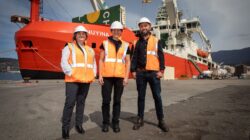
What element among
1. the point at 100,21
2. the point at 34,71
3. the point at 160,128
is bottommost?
the point at 160,128

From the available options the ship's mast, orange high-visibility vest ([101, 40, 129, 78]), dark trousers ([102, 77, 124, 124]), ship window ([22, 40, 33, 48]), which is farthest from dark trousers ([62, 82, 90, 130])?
the ship's mast

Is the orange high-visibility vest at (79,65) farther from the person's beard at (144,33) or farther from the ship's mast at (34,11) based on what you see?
the ship's mast at (34,11)

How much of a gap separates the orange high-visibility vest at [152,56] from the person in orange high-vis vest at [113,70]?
0.42 metres

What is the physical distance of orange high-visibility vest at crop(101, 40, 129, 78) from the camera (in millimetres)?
3227

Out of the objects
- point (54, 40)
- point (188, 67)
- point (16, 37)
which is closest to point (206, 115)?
point (54, 40)

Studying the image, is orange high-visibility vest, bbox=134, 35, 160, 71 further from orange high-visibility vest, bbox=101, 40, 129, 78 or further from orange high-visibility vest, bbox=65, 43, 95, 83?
orange high-visibility vest, bbox=65, 43, 95, 83

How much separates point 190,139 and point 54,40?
11.9 metres

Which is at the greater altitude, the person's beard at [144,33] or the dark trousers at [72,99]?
the person's beard at [144,33]

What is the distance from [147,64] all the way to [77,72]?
1.25m

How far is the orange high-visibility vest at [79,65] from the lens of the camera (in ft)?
9.70

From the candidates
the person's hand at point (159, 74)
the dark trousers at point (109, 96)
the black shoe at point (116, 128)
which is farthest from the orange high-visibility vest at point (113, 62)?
the black shoe at point (116, 128)

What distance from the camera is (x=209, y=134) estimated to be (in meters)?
2.83

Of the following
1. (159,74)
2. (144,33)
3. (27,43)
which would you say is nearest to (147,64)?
(159,74)

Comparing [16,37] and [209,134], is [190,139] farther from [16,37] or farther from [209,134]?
[16,37]
